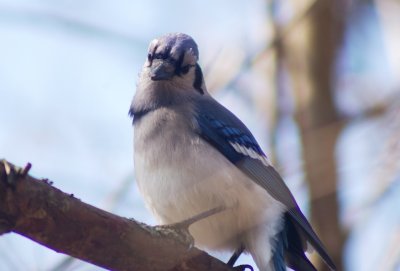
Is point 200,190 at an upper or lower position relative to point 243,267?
upper

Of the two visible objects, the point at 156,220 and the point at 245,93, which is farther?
the point at 245,93

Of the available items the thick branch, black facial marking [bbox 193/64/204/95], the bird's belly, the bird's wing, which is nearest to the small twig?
the thick branch

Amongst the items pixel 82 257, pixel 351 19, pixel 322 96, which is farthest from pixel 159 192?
pixel 351 19

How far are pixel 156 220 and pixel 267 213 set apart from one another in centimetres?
69

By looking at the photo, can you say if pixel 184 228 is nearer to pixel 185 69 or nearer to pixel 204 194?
pixel 204 194

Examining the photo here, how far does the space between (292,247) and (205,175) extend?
771 millimetres

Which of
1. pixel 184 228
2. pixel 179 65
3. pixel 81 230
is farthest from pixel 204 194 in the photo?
pixel 81 230

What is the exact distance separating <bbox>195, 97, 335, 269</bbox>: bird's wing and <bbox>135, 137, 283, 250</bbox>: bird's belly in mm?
84

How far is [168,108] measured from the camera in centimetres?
531

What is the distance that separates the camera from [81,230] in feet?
12.2

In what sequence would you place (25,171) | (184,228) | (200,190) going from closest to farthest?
(25,171) → (184,228) → (200,190)

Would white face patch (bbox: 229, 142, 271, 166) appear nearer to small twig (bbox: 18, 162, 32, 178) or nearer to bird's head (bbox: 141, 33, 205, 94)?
bird's head (bbox: 141, 33, 205, 94)

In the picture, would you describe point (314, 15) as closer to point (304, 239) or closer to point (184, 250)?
point (304, 239)

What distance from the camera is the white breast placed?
4.84m
